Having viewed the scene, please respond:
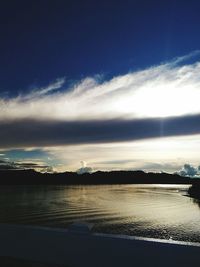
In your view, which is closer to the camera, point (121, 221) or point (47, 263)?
point (47, 263)

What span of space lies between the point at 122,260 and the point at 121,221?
1392 inches

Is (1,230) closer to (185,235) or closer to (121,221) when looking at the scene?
(185,235)

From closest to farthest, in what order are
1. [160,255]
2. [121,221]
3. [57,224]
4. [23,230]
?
[160,255] < [23,230] < [57,224] < [121,221]

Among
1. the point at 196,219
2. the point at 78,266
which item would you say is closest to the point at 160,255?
the point at 78,266

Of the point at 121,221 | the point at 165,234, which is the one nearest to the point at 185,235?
the point at 165,234

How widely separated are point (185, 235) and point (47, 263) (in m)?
26.8

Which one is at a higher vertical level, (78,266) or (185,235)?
(78,266)

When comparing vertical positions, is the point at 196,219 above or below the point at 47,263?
below

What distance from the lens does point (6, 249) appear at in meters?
6.46

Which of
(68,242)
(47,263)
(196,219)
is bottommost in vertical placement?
(196,219)

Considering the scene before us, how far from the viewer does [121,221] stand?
39531 mm

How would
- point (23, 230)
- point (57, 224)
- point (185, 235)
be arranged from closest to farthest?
1. point (23, 230)
2. point (185, 235)
3. point (57, 224)

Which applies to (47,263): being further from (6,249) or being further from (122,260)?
(122,260)

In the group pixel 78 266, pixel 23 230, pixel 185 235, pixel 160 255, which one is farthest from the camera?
pixel 185 235
